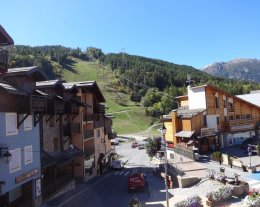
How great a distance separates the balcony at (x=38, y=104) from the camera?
84.6ft

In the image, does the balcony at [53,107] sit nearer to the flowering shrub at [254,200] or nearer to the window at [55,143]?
the window at [55,143]

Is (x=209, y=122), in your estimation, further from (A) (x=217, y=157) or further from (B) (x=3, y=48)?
(B) (x=3, y=48)

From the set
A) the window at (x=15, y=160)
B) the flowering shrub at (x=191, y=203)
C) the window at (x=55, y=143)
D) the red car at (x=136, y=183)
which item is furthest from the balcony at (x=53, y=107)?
the flowering shrub at (x=191, y=203)

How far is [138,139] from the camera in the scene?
11288cm

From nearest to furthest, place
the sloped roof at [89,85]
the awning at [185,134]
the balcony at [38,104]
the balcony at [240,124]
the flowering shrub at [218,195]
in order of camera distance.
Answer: the flowering shrub at [218,195] → the balcony at [38,104] → the sloped roof at [89,85] → the awning at [185,134] → the balcony at [240,124]

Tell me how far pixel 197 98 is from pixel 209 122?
4.38 metres

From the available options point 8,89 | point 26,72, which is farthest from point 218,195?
point 26,72

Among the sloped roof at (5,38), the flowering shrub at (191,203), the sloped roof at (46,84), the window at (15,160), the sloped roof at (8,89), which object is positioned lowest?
the flowering shrub at (191,203)

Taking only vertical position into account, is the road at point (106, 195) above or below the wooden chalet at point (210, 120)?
below

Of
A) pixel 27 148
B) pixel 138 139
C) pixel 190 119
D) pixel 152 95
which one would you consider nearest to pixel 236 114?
pixel 190 119

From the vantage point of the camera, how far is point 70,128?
38.4 meters

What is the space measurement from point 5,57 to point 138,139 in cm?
9322

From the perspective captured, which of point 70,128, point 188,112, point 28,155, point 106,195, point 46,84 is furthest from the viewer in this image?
point 188,112

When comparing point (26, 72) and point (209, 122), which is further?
point (209, 122)
